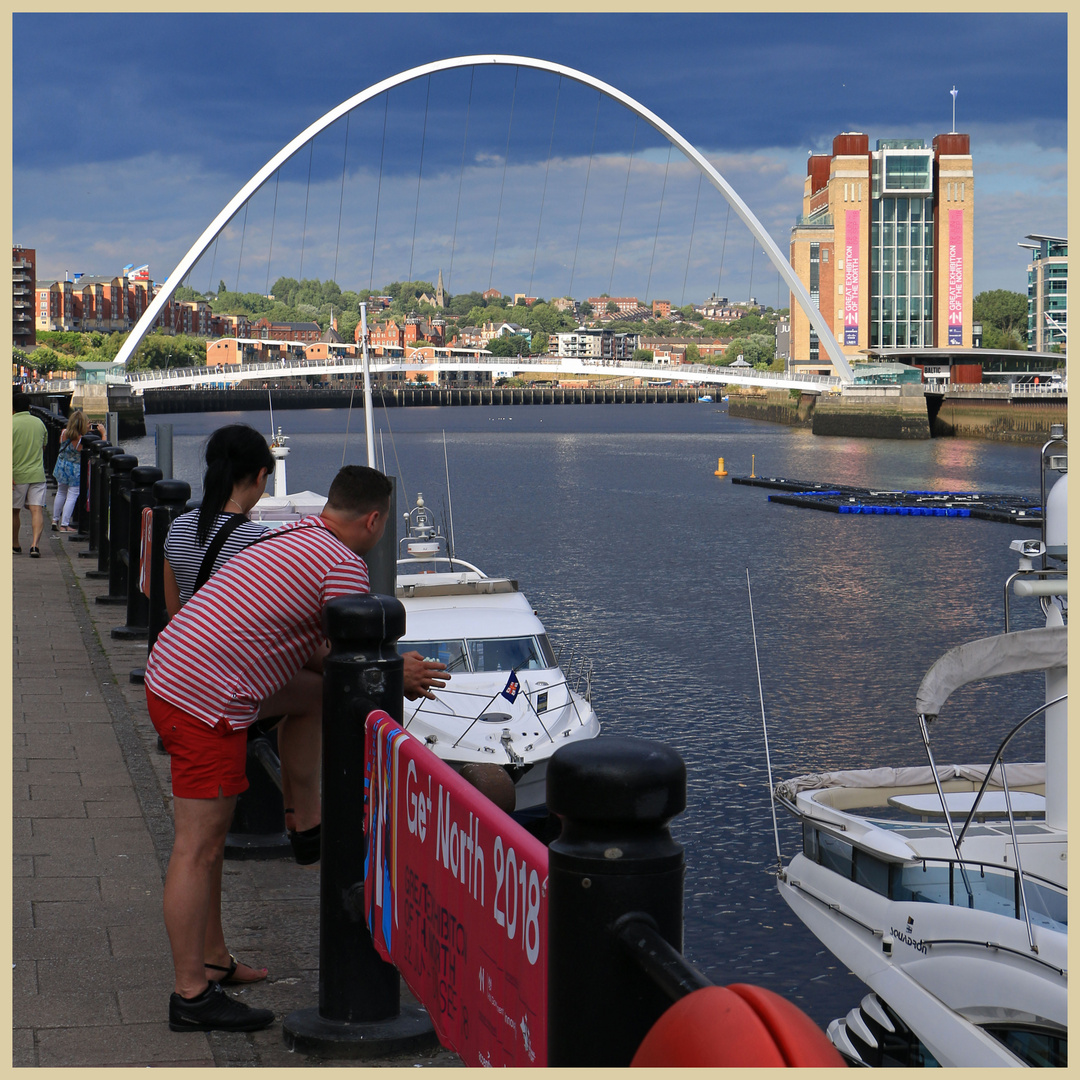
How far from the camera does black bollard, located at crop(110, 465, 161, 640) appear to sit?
9.34 m

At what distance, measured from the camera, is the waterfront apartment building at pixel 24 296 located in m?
166

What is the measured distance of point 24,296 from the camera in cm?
17788

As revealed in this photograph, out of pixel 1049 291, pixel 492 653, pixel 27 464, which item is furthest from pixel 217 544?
pixel 1049 291

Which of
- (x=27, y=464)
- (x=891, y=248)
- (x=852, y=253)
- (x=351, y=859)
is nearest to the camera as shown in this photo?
(x=351, y=859)

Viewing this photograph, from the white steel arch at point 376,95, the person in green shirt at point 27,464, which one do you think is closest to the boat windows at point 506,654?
the person in green shirt at point 27,464

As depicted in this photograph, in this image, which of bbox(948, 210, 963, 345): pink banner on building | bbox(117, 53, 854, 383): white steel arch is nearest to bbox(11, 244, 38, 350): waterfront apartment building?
bbox(117, 53, 854, 383): white steel arch

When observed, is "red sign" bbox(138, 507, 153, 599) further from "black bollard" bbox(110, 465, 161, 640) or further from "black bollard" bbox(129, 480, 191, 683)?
"black bollard" bbox(129, 480, 191, 683)

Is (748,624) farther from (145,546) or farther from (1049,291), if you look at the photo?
(1049,291)

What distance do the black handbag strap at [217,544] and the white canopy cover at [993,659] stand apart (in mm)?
4869

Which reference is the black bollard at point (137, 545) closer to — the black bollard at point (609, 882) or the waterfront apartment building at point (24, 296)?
the black bollard at point (609, 882)

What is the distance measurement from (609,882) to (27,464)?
14072mm

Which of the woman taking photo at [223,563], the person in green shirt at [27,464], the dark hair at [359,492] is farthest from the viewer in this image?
the person in green shirt at [27,464]

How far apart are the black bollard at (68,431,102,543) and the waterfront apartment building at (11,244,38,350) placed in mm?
152610

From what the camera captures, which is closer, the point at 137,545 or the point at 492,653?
the point at 137,545
